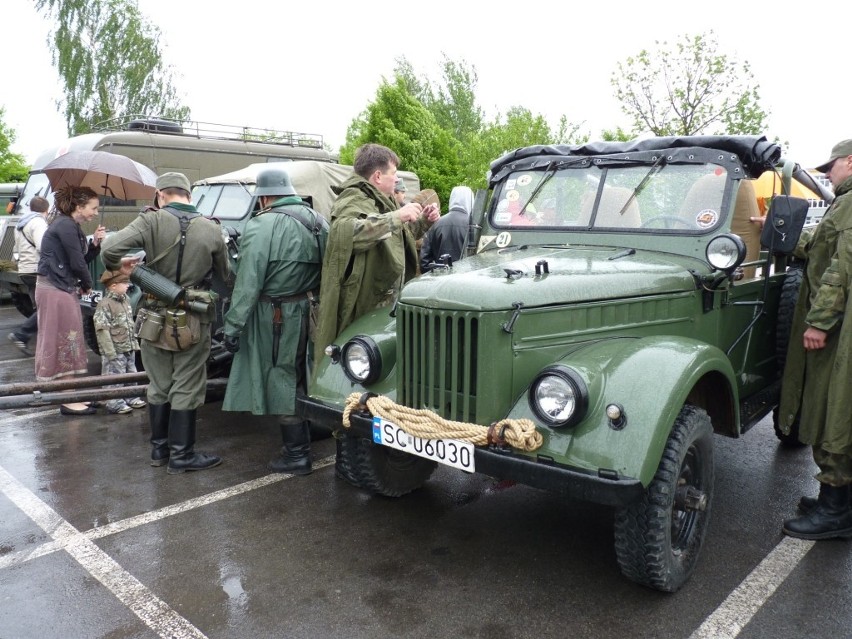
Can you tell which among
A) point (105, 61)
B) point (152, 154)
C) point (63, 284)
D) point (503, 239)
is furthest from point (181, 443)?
point (105, 61)

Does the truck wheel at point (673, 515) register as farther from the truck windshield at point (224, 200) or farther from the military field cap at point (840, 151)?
the truck windshield at point (224, 200)

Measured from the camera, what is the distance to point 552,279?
126 inches

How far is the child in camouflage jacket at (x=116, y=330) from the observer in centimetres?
604

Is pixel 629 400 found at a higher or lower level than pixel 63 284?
higher

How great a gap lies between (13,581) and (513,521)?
8.05ft

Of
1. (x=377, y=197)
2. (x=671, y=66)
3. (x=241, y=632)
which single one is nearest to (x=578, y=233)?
(x=377, y=197)

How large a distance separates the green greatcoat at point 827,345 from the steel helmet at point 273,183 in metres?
3.06

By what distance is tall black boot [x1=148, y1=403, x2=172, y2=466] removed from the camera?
15.2ft

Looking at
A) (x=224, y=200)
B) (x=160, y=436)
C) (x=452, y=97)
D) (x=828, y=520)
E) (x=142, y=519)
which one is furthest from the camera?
(x=452, y=97)

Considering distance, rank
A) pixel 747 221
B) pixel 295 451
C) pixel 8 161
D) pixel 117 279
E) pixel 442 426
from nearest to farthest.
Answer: pixel 442 426 < pixel 747 221 < pixel 295 451 < pixel 117 279 < pixel 8 161

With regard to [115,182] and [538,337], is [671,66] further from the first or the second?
[538,337]

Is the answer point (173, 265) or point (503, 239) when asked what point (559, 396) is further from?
point (173, 265)

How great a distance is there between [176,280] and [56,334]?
6.37 feet

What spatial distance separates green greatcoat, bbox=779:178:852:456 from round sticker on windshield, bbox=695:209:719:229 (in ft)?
1.73
